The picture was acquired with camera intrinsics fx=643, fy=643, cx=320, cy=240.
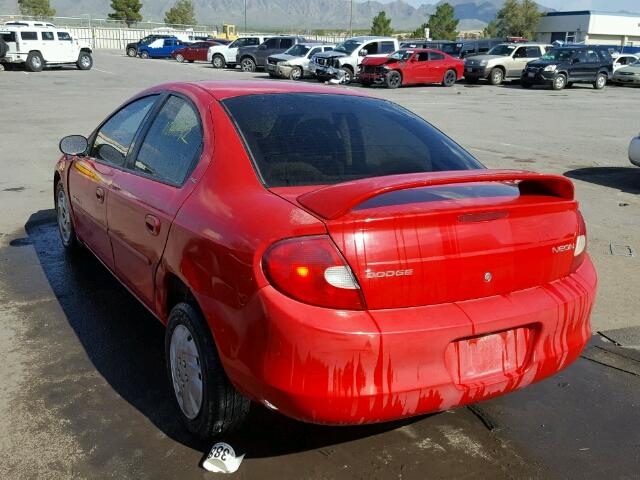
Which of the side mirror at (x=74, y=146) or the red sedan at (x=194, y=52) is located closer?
the side mirror at (x=74, y=146)

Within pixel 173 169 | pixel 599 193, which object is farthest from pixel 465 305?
pixel 599 193

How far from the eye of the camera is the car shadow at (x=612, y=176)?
8.82 metres

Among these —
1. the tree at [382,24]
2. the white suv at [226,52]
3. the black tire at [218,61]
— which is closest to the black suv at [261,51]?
the white suv at [226,52]

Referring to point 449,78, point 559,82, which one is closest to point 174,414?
point 449,78

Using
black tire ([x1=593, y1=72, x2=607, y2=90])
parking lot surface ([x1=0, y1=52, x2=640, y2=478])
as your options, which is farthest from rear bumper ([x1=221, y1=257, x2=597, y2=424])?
black tire ([x1=593, y1=72, x2=607, y2=90])

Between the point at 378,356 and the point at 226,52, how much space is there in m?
36.7

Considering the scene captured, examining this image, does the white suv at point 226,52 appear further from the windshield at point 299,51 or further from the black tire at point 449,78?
the black tire at point 449,78

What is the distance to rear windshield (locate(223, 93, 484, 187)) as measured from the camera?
300cm

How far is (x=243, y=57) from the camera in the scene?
34.2 meters

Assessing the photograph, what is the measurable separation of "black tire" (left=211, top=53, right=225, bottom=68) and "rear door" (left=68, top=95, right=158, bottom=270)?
34.0 m

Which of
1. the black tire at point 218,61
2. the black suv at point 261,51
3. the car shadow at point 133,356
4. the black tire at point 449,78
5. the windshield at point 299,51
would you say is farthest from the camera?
the black tire at point 218,61

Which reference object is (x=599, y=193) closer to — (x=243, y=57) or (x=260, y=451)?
(x=260, y=451)

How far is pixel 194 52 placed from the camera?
135 ft

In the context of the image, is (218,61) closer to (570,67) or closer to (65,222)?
(570,67)
